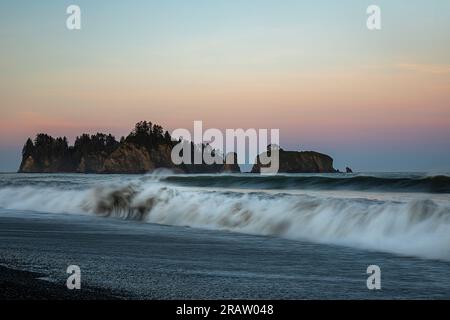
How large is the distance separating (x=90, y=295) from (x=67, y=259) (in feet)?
8.93

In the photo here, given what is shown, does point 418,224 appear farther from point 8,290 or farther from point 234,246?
point 8,290

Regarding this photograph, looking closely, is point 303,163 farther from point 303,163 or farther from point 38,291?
point 38,291

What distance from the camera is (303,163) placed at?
72438 mm

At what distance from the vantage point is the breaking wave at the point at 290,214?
37.4 feet

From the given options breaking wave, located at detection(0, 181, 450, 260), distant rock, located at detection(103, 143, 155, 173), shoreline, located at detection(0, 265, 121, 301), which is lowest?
distant rock, located at detection(103, 143, 155, 173)

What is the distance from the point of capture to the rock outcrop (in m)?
70.6

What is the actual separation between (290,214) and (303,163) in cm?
5773

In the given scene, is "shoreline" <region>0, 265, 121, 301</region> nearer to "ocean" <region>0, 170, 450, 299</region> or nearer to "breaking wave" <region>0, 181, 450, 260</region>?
"ocean" <region>0, 170, 450, 299</region>

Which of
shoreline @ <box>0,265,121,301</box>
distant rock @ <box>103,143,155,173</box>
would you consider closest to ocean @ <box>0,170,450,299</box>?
shoreline @ <box>0,265,121,301</box>

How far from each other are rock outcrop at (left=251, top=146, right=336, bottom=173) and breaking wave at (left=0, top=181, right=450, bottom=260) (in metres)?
46.2

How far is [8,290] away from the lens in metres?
5.69

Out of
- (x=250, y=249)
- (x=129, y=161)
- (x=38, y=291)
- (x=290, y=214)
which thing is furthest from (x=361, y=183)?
(x=129, y=161)

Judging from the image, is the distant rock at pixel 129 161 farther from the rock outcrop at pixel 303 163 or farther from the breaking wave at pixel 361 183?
the breaking wave at pixel 361 183
